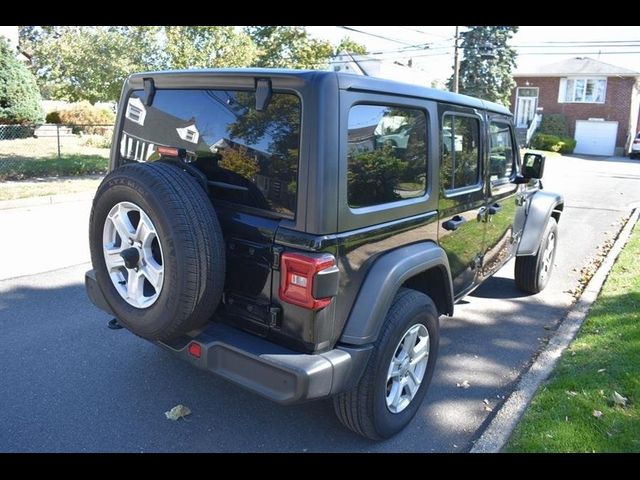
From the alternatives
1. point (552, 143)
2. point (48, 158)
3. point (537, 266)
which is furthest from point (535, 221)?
point (552, 143)

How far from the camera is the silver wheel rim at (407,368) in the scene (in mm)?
3062

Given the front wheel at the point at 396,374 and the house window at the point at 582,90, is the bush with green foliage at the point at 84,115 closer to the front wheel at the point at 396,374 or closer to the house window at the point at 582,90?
the front wheel at the point at 396,374

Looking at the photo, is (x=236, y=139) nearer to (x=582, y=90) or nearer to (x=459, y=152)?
(x=459, y=152)

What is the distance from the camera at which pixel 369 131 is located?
2.78m

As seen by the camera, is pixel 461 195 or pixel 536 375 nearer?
pixel 461 195

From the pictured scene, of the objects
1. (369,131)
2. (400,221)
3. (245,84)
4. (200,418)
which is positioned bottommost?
(200,418)

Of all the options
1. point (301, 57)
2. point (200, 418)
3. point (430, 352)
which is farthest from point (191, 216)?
point (301, 57)

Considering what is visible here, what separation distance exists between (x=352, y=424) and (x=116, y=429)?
137 cm

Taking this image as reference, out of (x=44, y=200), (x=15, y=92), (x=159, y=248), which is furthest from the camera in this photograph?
(x=15, y=92)

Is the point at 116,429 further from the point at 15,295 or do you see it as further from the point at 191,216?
the point at 15,295

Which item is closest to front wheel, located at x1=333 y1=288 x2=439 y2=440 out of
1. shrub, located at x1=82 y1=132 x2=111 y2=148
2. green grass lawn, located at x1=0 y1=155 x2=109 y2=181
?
green grass lawn, located at x1=0 y1=155 x2=109 y2=181

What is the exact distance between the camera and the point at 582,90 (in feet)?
123

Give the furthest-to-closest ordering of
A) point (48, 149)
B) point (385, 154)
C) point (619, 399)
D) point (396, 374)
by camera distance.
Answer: point (48, 149) < point (619, 399) < point (396, 374) < point (385, 154)

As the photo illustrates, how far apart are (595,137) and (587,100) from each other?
289cm
